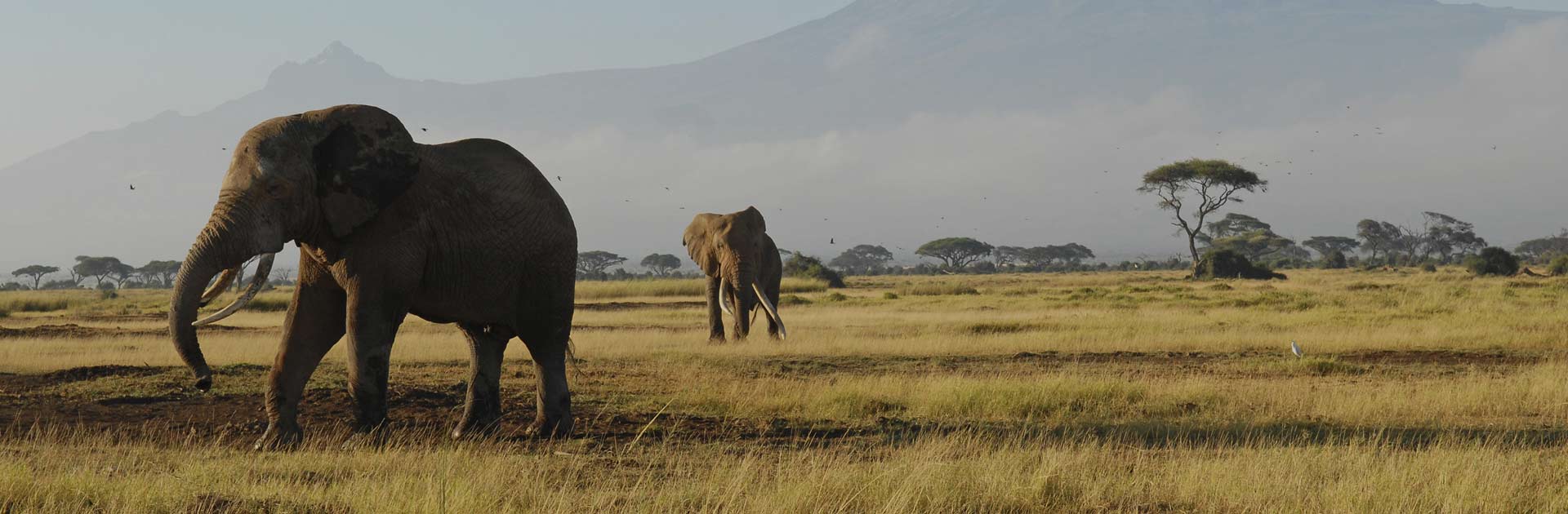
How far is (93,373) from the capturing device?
15062 millimetres

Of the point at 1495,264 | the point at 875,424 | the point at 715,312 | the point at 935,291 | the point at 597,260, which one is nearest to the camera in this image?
the point at 875,424

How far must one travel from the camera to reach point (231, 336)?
2298 cm

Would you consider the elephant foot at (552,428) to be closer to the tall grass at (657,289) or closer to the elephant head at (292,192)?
the elephant head at (292,192)

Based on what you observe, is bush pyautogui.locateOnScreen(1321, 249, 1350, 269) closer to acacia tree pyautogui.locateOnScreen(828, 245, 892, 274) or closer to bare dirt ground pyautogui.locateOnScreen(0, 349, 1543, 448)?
acacia tree pyautogui.locateOnScreen(828, 245, 892, 274)

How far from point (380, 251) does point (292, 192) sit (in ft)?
2.45

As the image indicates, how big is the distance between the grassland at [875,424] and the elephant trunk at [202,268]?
664 mm

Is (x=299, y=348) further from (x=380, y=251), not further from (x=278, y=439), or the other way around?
(x=380, y=251)

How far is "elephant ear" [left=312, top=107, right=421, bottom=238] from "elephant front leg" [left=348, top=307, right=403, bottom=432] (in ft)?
2.14

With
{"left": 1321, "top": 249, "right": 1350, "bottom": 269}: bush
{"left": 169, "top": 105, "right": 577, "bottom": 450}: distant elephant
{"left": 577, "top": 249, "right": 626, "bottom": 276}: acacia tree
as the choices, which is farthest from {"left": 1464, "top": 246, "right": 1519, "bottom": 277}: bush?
{"left": 577, "top": 249, "right": 626, "bottom": 276}: acacia tree

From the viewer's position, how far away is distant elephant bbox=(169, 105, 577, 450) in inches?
345

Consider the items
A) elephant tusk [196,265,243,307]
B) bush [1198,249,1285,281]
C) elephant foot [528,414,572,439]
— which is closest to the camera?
elephant tusk [196,265,243,307]

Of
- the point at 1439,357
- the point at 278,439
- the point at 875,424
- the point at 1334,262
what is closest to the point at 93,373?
the point at 278,439

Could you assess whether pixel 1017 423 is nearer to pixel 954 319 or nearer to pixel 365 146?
pixel 365 146

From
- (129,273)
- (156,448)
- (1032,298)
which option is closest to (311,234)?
(156,448)
